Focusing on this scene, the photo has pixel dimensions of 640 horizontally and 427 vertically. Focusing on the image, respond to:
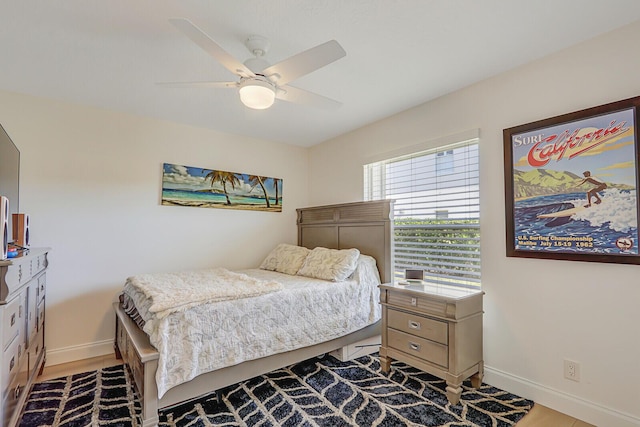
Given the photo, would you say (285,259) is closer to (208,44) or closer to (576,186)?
(208,44)

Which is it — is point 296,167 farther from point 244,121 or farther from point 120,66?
point 120,66

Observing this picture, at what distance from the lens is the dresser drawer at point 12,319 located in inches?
59.2

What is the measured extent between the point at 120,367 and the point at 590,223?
12.3ft

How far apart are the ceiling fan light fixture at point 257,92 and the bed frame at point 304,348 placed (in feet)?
5.23

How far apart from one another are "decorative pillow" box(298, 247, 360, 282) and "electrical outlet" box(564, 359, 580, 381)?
5.52 feet

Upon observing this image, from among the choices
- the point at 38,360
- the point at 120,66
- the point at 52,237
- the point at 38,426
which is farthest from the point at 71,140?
the point at 38,426

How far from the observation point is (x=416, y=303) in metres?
2.42

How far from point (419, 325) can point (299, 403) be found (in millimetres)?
1029

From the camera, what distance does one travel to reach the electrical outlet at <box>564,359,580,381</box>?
201cm

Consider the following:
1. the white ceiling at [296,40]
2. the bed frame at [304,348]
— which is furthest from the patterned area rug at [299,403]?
the white ceiling at [296,40]

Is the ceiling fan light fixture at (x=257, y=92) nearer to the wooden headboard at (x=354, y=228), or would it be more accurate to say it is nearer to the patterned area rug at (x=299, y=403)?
the wooden headboard at (x=354, y=228)

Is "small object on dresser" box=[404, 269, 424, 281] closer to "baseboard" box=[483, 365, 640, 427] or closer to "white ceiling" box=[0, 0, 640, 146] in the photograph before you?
"baseboard" box=[483, 365, 640, 427]

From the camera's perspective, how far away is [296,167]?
14.7 ft

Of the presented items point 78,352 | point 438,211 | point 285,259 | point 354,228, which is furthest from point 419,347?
point 78,352
